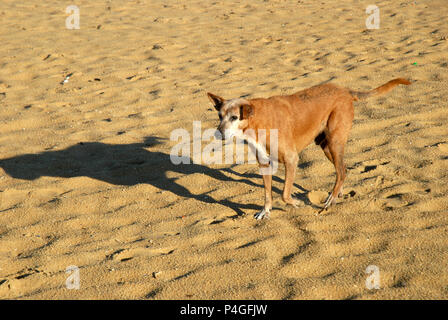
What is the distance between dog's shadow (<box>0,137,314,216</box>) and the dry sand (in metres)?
0.03

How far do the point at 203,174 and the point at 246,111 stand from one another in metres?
1.63

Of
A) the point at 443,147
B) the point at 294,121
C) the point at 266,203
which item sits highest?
the point at 294,121

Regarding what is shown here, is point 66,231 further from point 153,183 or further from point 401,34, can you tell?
point 401,34

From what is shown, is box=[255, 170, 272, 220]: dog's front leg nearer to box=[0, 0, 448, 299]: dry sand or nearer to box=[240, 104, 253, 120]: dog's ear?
box=[0, 0, 448, 299]: dry sand

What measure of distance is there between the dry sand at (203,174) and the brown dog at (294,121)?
1.24 ft

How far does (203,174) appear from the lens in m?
6.01

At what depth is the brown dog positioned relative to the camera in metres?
4.75

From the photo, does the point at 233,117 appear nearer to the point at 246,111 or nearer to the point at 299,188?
the point at 246,111

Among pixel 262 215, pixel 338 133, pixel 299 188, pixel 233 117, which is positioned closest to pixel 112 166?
pixel 233 117

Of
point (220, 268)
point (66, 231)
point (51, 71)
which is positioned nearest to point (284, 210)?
point (220, 268)

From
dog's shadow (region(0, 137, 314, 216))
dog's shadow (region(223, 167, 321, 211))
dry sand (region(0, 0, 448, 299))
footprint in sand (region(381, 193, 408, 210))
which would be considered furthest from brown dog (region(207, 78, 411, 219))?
dog's shadow (region(0, 137, 314, 216))

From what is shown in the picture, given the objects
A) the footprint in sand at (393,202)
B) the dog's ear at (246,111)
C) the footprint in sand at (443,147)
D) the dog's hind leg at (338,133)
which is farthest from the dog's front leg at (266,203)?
the footprint in sand at (443,147)

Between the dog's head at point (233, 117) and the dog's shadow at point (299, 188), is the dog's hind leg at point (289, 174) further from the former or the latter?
the dog's head at point (233, 117)
